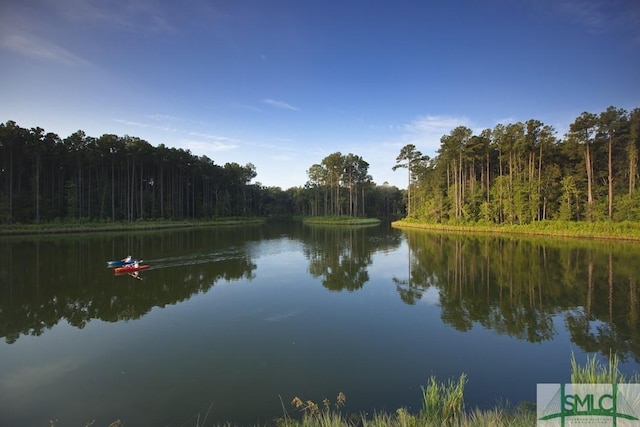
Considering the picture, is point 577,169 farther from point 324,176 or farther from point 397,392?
point 324,176

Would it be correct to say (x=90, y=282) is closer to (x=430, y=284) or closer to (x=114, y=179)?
(x=430, y=284)

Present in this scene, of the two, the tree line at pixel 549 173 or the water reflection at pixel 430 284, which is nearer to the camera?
the water reflection at pixel 430 284

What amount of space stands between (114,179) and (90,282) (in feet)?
150

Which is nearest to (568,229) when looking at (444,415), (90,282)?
(444,415)

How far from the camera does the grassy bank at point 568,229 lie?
27812mm

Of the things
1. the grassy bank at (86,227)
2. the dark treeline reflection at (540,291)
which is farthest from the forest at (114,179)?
the dark treeline reflection at (540,291)

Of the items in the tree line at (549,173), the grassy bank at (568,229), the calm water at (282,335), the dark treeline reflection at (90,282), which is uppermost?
the tree line at (549,173)

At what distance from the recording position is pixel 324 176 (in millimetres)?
77062

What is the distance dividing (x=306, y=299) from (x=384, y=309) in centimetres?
285

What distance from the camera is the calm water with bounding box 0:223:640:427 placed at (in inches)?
216

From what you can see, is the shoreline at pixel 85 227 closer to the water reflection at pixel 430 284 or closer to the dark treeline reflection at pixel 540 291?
the water reflection at pixel 430 284

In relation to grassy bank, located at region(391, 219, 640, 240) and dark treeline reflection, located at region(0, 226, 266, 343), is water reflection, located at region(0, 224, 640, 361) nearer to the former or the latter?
dark treeline reflection, located at region(0, 226, 266, 343)

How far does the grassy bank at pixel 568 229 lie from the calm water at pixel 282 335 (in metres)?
15.1

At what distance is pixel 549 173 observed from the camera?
1487 inches
